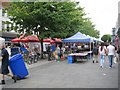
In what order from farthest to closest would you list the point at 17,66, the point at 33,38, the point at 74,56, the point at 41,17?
the point at 33,38 → the point at 41,17 → the point at 74,56 → the point at 17,66

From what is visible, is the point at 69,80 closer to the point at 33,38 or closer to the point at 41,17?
the point at 41,17

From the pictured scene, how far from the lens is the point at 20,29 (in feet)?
105

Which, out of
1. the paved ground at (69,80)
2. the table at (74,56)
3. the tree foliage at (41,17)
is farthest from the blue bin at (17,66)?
the tree foliage at (41,17)

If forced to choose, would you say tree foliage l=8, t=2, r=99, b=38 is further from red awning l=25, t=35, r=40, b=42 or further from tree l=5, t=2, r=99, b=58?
red awning l=25, t=35, r=40, b=42

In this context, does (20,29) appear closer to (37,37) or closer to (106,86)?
(37,37)

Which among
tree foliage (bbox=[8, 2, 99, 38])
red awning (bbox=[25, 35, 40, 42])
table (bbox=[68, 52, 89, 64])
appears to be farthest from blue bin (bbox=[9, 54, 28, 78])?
red awning (bbox=[25, 35, 40, 42])

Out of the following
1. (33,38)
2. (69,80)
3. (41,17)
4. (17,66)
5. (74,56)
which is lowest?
(69,80)

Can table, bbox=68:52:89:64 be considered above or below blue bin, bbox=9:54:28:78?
below

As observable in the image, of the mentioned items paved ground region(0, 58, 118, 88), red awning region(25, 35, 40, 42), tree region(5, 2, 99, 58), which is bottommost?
paved ground region(0, 58, 118, 88)

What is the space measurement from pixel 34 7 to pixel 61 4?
11.0ft

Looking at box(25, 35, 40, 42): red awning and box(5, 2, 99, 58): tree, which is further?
box(25, 35, 40, 42): red awning

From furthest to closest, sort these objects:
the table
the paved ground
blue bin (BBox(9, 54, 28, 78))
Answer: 1. the table
2. blue bin (BBox(9, 54, 28, 78))
3. the paved ground

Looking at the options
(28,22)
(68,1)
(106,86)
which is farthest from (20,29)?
(106,86)

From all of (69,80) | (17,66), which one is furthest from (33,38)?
(69,80)
